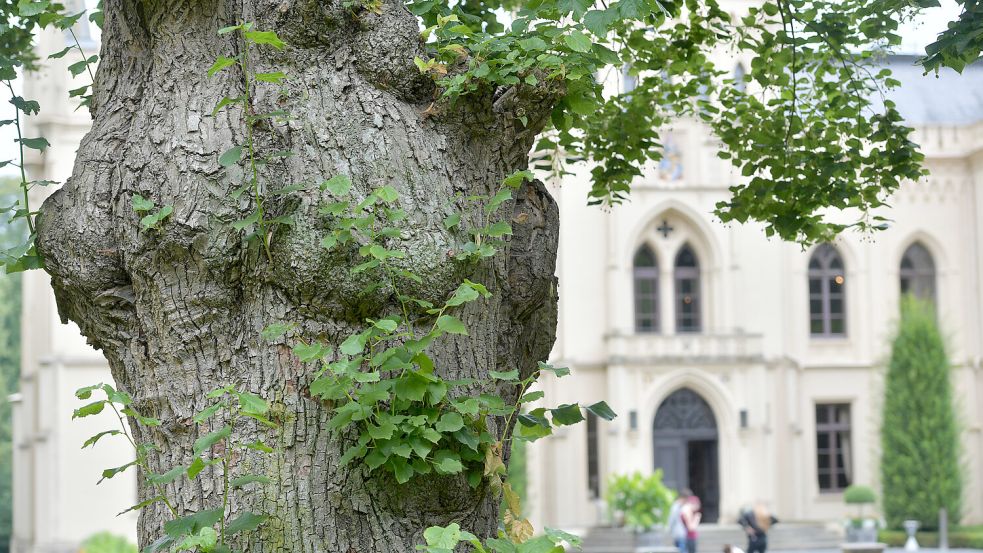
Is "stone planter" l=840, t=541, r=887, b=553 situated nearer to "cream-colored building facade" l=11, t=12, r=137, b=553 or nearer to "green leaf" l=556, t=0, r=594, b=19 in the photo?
"cream-colored building facade" l=11, t=12, r=137, b=553

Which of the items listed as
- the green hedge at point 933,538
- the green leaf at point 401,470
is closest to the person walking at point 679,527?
the green hedge at point 933,538

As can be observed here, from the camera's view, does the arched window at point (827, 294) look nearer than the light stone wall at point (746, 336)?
No

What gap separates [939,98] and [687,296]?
9.10 meters

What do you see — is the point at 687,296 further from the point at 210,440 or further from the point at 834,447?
the point at 210,440

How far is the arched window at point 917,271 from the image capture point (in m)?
29.3

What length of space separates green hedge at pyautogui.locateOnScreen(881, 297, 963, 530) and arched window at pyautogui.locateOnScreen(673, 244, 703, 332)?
4.24 metres

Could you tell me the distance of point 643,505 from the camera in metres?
23.8

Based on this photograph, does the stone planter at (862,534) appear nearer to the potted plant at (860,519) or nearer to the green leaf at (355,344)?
the potted plant at (860,519)

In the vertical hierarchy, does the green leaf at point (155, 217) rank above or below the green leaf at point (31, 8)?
below

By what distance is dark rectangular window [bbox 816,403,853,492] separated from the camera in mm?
28641

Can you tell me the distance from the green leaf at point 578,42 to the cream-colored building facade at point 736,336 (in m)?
23.0

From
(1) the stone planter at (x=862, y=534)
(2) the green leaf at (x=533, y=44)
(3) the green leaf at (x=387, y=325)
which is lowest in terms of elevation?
(1) the stone planter at (x=862, y=534)

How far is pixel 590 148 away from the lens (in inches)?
246

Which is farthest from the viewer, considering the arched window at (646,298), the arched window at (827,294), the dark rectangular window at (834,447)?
the arched window at (827,294)
